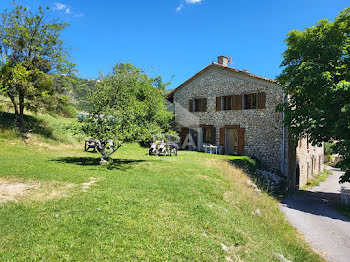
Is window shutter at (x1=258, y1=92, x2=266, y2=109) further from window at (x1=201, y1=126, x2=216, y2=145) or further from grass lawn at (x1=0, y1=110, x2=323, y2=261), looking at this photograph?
grass lawn at (x1=0, y1=110, x2=323, y2=261)

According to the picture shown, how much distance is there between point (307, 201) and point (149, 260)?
603 inches

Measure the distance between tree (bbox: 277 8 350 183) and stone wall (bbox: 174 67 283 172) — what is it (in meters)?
2.83

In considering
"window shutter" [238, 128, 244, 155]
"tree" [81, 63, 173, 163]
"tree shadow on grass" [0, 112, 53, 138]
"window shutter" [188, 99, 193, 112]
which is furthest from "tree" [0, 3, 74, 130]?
"window shutter" [238, 128, 244, 155]

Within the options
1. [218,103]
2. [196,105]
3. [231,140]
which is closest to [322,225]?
[231,140]

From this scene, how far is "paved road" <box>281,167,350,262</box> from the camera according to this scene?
816cm

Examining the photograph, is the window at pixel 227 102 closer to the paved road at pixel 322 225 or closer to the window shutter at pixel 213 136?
the window shutter at pixel 213 136

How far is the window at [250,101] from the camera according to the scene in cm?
1867

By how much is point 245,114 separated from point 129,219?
51.6 ft

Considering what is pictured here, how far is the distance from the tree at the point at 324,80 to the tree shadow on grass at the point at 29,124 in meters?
16.6

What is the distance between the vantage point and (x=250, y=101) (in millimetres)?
18906

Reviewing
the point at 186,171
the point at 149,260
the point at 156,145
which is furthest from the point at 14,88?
the point at 149,260

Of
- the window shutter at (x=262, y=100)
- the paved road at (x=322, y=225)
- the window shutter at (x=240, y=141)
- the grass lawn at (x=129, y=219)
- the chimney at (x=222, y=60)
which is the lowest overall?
the paved road at (x=322, y=225)

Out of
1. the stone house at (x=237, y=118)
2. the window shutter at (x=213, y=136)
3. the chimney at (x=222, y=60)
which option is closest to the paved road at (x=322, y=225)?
the stone house at (x=237, y=118)

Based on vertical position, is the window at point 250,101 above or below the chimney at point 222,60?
below
